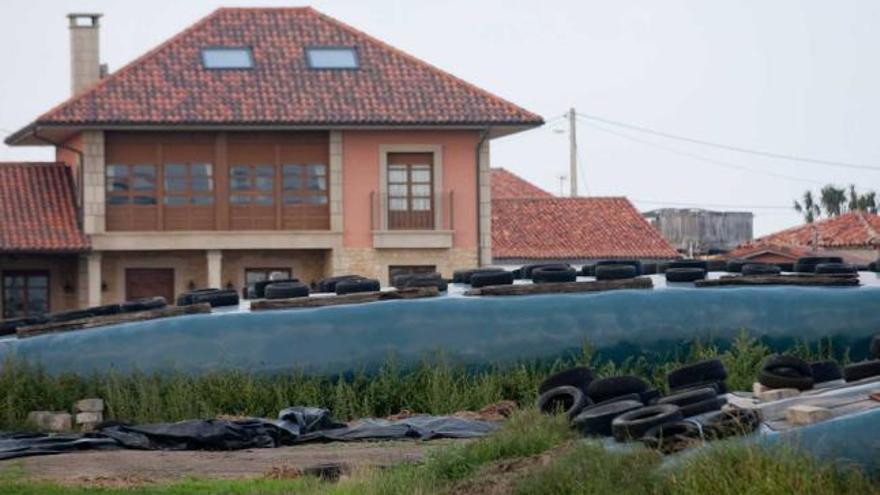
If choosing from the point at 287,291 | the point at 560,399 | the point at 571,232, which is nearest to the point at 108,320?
the point at 287,291

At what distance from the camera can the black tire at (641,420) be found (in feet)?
56.1

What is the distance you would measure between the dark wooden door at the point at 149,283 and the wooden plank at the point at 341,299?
3306 cm

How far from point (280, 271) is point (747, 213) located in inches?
1973

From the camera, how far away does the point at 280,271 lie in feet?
206

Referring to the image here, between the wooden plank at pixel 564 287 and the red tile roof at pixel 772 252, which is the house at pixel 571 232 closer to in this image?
the red tile roof at pixel 772 252

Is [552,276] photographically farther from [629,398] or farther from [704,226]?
[704,226]

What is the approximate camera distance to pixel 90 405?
26516 mm

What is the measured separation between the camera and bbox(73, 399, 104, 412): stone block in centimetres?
2650

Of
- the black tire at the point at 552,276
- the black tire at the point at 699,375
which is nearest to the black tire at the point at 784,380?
the black tire at the point at 699,375

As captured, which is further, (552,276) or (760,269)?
(760,269)

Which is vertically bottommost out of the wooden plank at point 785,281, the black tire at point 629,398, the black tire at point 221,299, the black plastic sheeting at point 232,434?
the black plastic sheeting at point 232,434

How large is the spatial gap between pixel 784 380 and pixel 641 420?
306 centimetres

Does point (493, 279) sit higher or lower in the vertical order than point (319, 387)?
higher

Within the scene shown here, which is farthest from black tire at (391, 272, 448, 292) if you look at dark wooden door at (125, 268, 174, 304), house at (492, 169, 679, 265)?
house at (492, 169, 679, 265)
